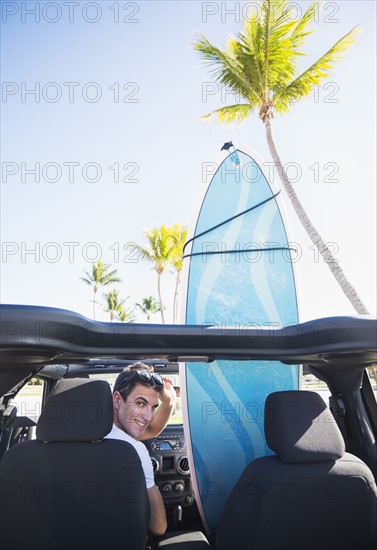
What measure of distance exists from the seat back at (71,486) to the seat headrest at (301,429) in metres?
0.64

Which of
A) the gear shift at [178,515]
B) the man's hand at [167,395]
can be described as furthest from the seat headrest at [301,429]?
the gear shift at [178,515]

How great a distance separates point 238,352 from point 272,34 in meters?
12.3

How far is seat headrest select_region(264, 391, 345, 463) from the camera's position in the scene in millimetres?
2177

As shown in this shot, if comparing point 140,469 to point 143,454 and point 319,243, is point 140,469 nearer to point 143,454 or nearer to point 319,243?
point 143,454

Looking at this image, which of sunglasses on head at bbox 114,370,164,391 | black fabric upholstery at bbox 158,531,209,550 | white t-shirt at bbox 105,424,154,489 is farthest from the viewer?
sunglasses on head at bbox 114,370,164,391

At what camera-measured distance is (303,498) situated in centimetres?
212

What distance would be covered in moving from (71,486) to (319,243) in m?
10.9

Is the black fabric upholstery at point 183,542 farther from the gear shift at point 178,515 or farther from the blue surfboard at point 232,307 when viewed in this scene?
the gear shift at point 178,515

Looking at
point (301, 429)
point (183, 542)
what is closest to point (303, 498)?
point (301, 429)

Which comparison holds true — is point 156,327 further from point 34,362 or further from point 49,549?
point 49,549

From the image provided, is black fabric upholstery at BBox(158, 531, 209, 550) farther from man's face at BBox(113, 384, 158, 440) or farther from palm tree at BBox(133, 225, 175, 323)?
palm tree at BBox(133, 225, 175, 323)

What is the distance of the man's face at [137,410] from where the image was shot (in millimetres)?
2990

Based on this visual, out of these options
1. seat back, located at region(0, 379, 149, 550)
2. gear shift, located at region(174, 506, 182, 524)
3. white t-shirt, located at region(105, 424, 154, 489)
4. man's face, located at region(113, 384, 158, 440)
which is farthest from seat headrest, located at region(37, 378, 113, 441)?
gear shift, located at region(174, 506, 182, 524)

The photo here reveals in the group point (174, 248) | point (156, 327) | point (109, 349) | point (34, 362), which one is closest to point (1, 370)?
point (34, 362)
